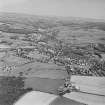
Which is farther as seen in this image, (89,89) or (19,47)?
(19,47)

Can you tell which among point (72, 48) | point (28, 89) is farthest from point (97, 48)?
point (28, 89)

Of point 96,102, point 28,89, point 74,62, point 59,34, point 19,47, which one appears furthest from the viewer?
point 59,34

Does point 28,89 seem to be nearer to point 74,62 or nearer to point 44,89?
point 44,89

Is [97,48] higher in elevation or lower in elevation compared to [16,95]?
higher

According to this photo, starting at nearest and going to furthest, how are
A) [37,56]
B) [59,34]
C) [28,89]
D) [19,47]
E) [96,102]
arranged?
[96,102] → [28,89] → [37,56] → [19,47] → [59,34]

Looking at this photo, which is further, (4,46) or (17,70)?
(4,46)

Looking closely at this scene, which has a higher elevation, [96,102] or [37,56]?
[37,56]

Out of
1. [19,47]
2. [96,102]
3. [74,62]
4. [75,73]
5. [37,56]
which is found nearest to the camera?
[96,102]

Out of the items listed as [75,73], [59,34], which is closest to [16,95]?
[75,73]

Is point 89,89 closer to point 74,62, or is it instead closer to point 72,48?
point 74,62
